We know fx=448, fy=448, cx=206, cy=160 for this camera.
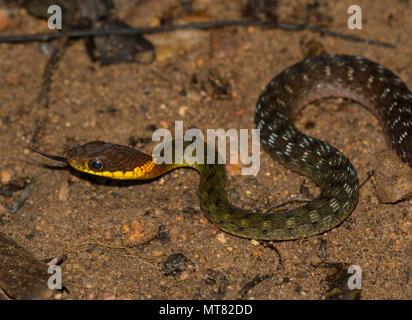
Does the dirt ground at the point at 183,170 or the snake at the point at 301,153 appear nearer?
the dirt ground at the point at 183,170

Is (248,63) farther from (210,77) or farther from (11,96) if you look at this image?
(11,96)

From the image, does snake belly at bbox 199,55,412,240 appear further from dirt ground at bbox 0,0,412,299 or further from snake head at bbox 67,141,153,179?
snake head at bbox 67,141,153,179

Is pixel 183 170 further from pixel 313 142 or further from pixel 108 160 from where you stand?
pixel 313 142

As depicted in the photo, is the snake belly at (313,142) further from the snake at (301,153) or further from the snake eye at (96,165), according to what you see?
the snake eye at (96,165)

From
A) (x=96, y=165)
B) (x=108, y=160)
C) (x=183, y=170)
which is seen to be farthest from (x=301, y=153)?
(x=96, y=165)

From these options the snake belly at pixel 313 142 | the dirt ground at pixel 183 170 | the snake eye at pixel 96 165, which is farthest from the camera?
the snake eye at pixel 96 165

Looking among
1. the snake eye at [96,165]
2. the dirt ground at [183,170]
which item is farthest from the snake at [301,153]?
the dirt ground at [183,170]

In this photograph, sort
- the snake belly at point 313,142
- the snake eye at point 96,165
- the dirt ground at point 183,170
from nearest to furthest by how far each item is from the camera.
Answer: the dirt ground at point 183,170 → the snake belly at point 313,142 → the snake eye at point 96,165

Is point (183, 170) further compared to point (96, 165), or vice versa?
point (183, 170)
